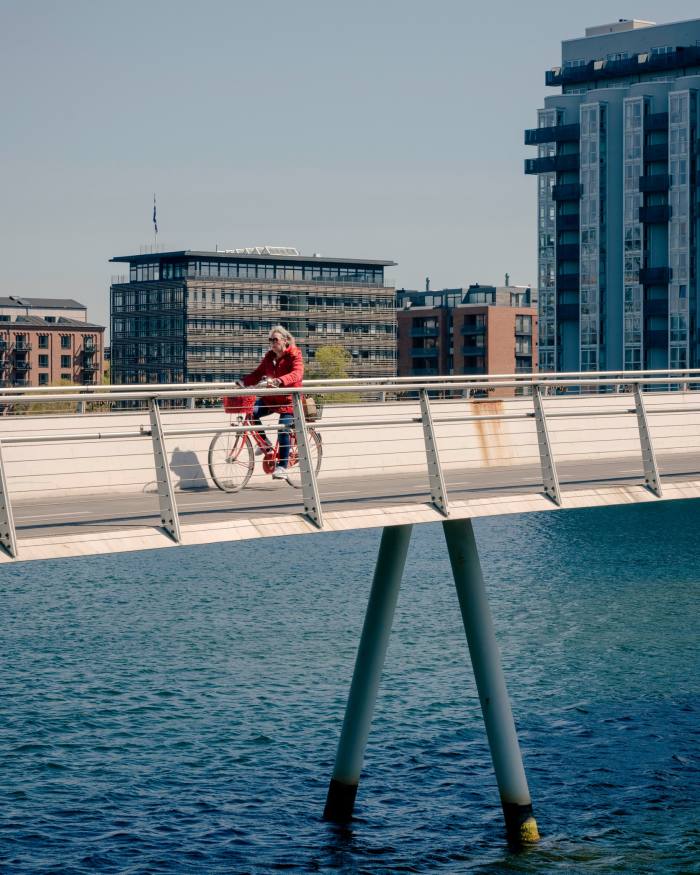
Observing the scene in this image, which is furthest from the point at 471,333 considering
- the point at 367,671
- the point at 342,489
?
the point at 342,489

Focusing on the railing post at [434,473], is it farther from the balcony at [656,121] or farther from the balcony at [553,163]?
the balcony at [553,163]

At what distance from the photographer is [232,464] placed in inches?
570

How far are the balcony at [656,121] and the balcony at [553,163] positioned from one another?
5.28 meters

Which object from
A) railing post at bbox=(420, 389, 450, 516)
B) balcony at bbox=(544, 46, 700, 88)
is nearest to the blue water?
railing post at bbox=(420, 389, 450, 516)

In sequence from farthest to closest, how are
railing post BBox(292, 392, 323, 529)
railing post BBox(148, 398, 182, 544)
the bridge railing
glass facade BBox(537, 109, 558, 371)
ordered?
glass facade BBox(537, 109, 558, 371)
railing post BBox(292, 392, 323, 529)
the bridge railing
railing post BBox(148, 398, 182, 544)

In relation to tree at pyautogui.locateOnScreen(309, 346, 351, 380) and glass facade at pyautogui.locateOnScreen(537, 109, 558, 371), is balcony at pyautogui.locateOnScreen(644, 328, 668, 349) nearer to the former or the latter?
glass facade at pyautogui.locateOnScreen(537, 109, 558, 371)

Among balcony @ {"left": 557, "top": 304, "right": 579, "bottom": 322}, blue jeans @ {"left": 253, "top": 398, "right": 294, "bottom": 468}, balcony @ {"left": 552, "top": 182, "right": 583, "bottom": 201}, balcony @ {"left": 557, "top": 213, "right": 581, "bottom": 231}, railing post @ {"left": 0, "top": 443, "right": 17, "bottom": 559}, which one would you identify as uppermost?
balcony @ {"left": 552, "top": 182, "right": 583, "bottom": 201}

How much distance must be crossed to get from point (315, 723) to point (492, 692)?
5846mm

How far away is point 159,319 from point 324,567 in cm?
10985

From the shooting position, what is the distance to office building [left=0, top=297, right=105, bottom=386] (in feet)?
578

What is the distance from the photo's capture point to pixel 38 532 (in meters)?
11.6

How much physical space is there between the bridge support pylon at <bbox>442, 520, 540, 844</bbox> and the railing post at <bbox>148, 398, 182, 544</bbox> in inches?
202

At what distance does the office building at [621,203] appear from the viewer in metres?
85.4

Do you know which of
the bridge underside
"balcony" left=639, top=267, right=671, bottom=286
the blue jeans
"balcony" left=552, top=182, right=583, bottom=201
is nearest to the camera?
the bridge underside
